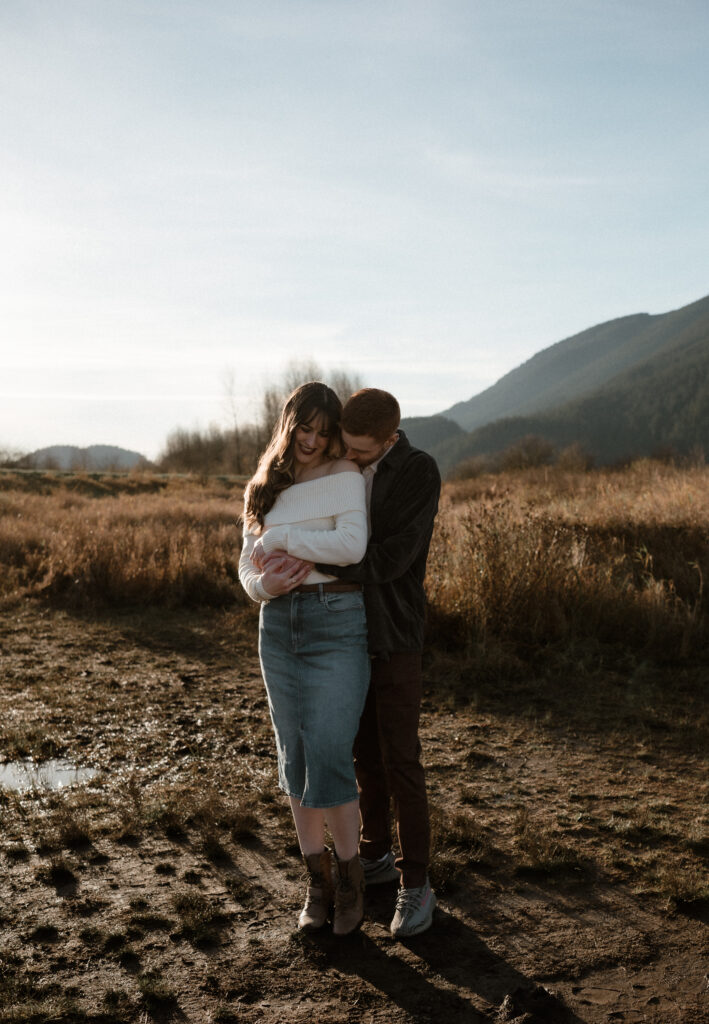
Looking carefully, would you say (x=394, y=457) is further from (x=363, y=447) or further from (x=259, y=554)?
(x=259, y=554)

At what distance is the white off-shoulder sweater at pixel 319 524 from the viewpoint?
7.80 feet

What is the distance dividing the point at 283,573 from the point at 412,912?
1.22 meters

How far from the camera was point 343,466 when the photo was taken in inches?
98.9

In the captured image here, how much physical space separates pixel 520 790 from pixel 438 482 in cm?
198

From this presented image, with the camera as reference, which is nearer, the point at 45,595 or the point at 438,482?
the point at 438,482

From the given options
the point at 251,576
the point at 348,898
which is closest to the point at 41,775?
the point at 348,898

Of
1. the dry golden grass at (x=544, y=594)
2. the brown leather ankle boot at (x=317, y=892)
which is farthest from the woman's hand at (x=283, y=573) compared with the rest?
the dry golden grass at (x=544, y=594)

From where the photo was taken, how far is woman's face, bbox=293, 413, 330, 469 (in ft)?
8.13

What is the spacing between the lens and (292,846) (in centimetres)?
328

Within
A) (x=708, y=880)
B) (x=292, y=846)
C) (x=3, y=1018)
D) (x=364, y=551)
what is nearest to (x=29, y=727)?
(x=292, y=846)

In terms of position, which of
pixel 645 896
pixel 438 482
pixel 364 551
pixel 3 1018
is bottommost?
pixel 645 896

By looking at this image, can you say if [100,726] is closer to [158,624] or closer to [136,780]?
[136,780]

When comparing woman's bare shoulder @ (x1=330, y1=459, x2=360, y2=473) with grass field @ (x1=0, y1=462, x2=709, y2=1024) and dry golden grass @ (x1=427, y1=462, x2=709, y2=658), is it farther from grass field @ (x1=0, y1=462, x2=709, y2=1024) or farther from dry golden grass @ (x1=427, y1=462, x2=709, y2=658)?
dry golden grass @ (x1=427, y1=462, x2=709, y2=658)

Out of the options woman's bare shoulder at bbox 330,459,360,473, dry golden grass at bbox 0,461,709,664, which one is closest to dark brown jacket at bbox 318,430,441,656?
woman's bare shoulder at bbox 330,459,360,473
